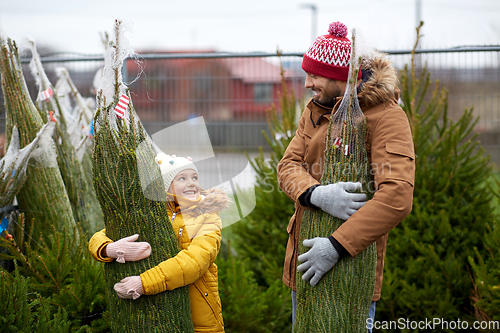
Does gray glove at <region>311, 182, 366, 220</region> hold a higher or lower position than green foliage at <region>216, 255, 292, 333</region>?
higher

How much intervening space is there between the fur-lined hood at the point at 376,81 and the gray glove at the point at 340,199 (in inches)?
15.9

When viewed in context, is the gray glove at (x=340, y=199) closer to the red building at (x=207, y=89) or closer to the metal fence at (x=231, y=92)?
the metal fence at (x=231, y=92)

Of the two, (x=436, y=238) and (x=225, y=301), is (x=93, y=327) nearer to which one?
(x=225, y=301)

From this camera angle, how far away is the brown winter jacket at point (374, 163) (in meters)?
1.75

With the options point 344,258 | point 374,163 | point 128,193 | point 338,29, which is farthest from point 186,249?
point 338,29

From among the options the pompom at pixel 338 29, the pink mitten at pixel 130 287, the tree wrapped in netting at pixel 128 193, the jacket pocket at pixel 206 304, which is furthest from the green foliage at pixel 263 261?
the pompom at pixel 338 29

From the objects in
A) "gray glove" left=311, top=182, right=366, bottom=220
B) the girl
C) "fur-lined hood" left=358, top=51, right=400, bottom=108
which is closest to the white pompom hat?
the girl

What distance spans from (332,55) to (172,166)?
2.99 feet

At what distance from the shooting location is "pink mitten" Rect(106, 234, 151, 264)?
6.08ft

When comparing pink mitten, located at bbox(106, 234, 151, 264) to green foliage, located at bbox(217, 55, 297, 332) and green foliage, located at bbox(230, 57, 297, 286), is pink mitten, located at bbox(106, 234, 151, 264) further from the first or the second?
green foliage, located at bbox(230, 57, 297, 286)

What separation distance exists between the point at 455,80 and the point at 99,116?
Result: 491 centimetres

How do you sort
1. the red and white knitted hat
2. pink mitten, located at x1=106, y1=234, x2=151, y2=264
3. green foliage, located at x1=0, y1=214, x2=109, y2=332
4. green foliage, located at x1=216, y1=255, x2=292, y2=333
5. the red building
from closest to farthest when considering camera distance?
pink mitten, located at x1=106, y1=234, x2=151, y2=264 → the red and white knitted hat → green foliage, located at x1=0, y1=214, x2=109, y2=332 → green foliage, located at x1=216, y1=255, x2=292, y2=333 → the red building

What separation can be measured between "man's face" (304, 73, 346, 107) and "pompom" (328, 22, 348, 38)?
0.22 meters

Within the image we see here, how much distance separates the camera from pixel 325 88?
2.03 metres
